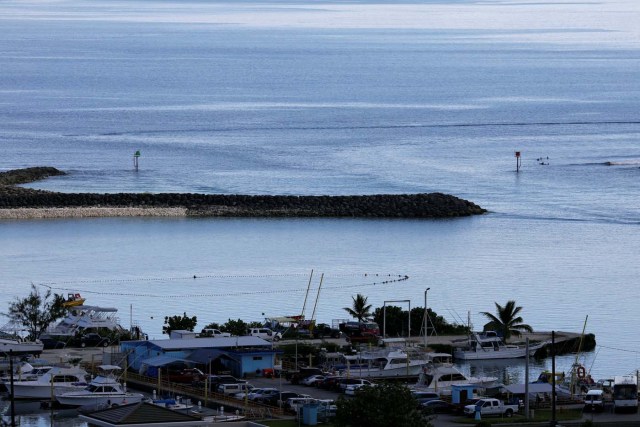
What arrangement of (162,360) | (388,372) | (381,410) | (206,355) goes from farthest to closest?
(388,372) < (206,355) < (162,360) < (381,410)

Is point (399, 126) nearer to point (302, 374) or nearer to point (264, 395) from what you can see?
point (302, 374)

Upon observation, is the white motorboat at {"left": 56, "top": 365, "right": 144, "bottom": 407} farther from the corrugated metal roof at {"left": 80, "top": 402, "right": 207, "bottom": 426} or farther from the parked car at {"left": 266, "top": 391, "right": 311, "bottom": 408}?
the corrugated metal roof at {"left": 80, "top": 402, "right": 207, "bottom": 426}

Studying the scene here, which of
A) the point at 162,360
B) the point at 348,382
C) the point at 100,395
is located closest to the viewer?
the point at 100,395

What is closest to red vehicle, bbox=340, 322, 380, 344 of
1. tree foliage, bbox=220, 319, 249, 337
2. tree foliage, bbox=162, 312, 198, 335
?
tree foliage, bbox=220, 319, 249, 337

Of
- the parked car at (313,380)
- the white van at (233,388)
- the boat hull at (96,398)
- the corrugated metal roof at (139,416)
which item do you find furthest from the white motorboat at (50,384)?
the corrugated metal roof at (139,416)

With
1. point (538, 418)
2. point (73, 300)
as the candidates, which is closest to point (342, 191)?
point (73, 300)

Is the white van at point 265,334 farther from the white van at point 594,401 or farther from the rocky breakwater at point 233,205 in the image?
the rocky breakwater at point 233,205

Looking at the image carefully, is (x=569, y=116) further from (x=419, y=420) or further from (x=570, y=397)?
(x=419, y=420)
